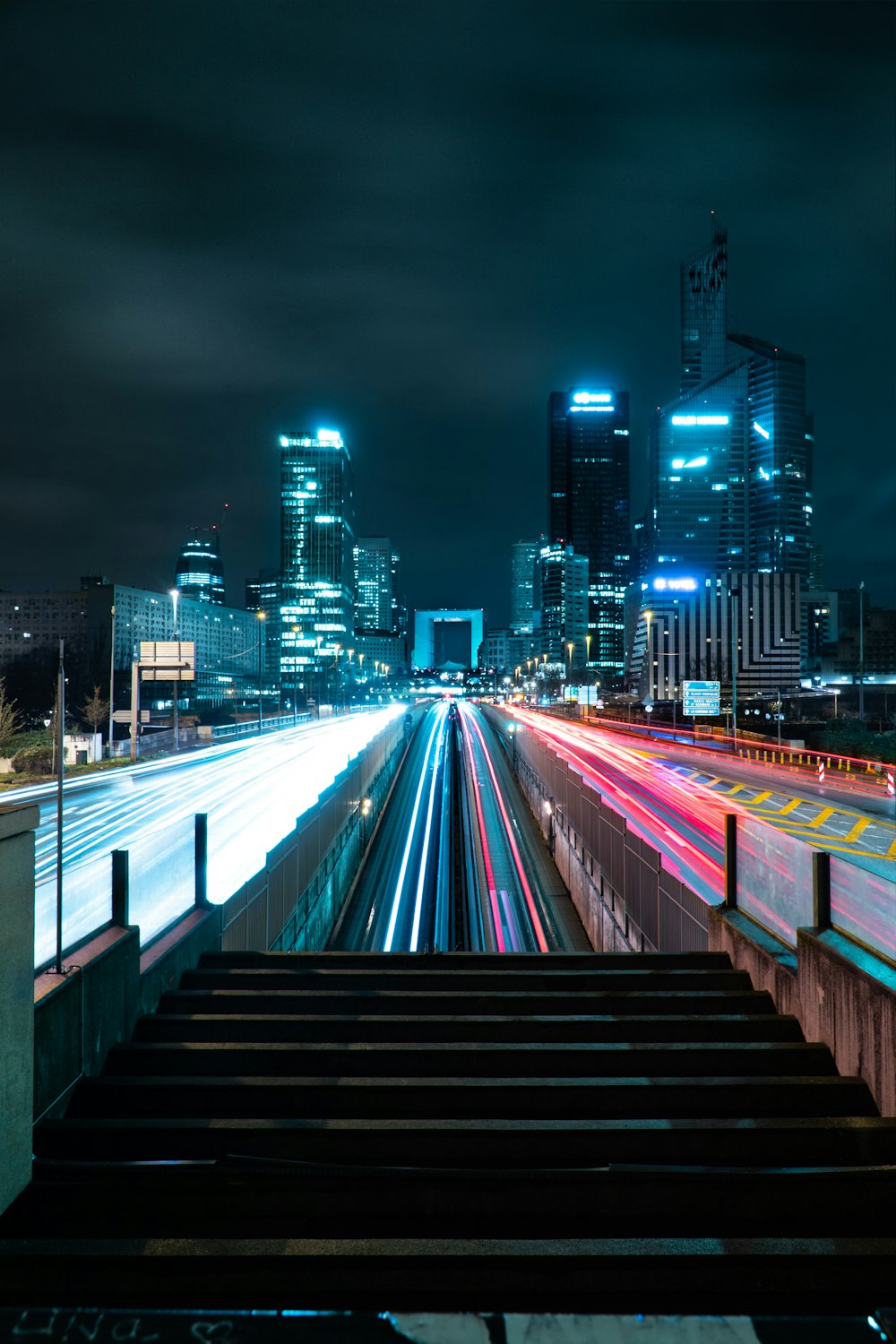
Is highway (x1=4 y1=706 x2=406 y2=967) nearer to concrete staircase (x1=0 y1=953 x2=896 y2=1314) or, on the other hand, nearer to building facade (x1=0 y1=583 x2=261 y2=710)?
concrete staircase (x1=0 y1=953 x2=896 y2=1314)

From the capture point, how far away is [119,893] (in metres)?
6.70

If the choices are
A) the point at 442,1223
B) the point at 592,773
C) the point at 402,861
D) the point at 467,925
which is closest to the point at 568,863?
the point at 467,925

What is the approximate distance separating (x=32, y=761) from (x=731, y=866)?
113 ft

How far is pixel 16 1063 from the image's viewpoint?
4.59 m

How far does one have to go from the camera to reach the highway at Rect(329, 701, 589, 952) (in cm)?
2172

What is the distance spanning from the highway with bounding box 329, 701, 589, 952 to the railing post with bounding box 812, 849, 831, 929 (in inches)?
298

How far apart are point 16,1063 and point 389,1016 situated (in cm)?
306

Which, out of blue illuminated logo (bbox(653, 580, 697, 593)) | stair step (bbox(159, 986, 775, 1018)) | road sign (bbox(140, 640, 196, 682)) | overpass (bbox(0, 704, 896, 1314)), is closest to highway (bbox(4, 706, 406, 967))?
overpass (bbox(0, 704, 896, 1314))

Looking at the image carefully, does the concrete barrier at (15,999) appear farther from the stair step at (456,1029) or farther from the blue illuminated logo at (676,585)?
the blue illuminated logo at (676,585)

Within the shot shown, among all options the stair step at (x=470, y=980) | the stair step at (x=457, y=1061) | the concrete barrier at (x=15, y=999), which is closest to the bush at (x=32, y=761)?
the stair step at (x=470, y=980)

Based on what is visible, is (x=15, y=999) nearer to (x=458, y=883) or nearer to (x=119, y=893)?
(x=119, y=893)

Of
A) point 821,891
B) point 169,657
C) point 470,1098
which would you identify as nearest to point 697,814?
point 821,891

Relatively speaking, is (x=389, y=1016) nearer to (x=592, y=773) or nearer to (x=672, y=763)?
(x=592, y=773)

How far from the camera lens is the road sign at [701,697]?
5375 cm
